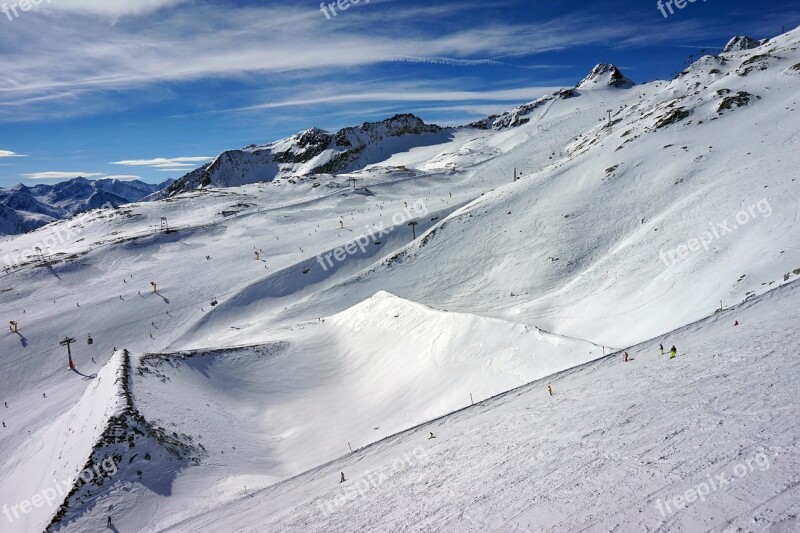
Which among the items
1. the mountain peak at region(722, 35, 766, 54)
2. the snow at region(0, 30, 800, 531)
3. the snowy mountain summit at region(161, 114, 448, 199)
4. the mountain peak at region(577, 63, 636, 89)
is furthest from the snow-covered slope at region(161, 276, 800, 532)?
the mountain peak at region(722, 35, 766, 54)

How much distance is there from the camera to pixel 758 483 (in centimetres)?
785

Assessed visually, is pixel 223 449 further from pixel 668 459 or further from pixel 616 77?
pixel 616 77

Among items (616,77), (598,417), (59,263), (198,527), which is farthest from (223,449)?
(616,77)

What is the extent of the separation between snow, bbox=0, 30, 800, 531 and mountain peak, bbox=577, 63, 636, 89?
360ft

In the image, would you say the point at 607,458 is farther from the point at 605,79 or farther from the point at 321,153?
the point at 605,79

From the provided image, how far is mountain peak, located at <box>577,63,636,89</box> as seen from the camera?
165375 millimetres

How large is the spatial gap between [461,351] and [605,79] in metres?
186

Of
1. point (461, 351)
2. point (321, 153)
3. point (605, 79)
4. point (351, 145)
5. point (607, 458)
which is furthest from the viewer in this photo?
point (605, 79)

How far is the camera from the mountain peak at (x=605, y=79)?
165m

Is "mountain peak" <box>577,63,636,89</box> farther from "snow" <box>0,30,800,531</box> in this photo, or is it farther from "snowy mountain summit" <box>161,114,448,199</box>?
"snow" <box>0,30,800,531</box>

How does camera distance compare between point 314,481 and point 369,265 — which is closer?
point 314,481

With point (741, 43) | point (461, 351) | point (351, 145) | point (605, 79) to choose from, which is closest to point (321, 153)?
point (351, 145)

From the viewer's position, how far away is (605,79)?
563 ft

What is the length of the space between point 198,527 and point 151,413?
22.3 feet
